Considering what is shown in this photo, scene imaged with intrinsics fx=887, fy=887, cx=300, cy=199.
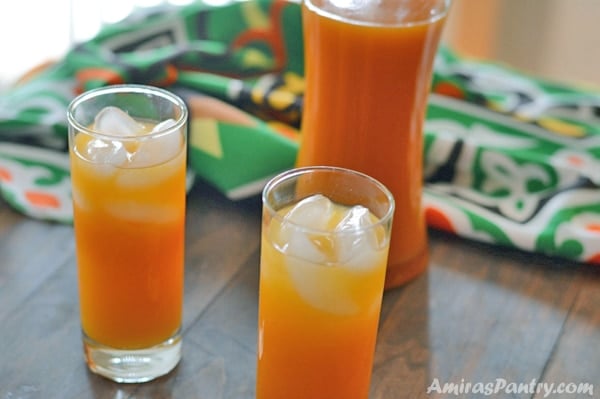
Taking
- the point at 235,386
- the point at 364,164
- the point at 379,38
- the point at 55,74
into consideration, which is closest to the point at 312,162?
the point at 364,164

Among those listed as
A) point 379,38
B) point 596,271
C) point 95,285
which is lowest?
point 596,271

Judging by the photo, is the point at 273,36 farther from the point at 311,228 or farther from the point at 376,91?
the point at 311,228

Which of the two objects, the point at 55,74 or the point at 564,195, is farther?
the point at 55,74

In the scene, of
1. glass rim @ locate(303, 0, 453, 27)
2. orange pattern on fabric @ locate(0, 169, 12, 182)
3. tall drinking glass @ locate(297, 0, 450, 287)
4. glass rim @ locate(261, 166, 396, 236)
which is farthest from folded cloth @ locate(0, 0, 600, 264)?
glass rim @ locate(261, 166, 396, 236)

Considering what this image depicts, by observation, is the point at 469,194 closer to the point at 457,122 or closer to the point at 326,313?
the point at 457,122

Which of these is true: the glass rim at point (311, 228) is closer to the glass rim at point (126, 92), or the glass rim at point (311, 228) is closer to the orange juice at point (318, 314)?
the orange juice at point (318, 314)

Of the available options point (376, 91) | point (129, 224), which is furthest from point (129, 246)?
point (376, 91)
